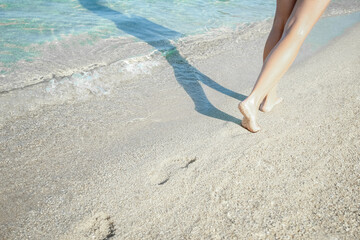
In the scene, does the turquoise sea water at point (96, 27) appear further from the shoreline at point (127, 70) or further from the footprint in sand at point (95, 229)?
the footprint in sand at point (95, 229)

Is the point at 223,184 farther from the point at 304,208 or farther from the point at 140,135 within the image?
the point at 140,135

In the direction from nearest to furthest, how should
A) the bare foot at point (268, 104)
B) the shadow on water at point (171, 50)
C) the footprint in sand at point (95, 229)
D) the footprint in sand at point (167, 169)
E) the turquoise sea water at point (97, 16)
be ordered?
the footprint in sand at point (95, 229)
the footprint in sand at point (167, 169)
the bare foot at point (268, 104)
the shadow on water at point (171, 50)
the turquoise sea water at point (97, 16)

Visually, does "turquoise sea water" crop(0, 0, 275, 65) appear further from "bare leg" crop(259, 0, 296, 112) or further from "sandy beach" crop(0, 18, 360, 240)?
"bare leg" crop(259, 0, 296, 112)

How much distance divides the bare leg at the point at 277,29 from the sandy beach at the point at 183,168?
3.5 inches

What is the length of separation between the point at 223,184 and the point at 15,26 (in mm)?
4030

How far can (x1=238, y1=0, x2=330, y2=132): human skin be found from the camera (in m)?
1.58

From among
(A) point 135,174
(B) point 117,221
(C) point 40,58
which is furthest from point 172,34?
(B) point 117,221

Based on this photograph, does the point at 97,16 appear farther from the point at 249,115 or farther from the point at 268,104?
the point at 249,115

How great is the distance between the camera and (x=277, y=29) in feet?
6.46

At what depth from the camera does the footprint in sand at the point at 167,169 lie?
1476 mm

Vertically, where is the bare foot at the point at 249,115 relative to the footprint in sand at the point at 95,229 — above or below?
above

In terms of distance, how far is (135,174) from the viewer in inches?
59.7

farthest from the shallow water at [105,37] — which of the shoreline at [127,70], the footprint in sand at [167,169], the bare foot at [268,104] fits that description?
the footprint in sand at [167,169]

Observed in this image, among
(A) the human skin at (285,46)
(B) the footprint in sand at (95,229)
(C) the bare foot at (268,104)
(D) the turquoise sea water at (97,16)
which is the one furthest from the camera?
(D) the turquoise sea water at (97,16)
